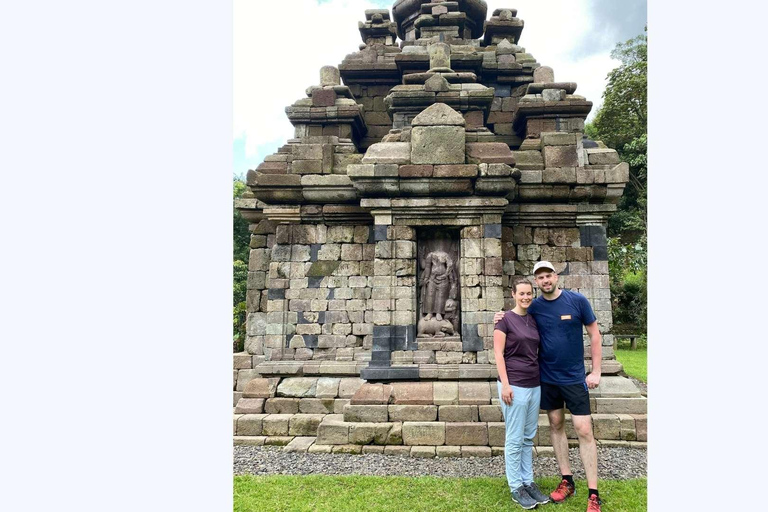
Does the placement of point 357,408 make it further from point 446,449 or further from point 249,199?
point 249,199

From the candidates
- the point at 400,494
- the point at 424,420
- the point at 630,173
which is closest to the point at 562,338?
the point at 400,494

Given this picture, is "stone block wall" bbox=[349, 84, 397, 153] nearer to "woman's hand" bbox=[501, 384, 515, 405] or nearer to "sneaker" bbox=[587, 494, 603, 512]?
"woman's hand" bbox=[501, 384, 515, 405]

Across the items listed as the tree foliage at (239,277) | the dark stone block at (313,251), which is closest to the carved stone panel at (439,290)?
the dark stone block at (313,251)

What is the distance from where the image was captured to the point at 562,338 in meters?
4.30

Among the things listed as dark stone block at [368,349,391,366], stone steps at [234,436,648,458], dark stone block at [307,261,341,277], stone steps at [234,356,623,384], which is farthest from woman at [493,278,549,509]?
dark stone block at [307,261,341,277]

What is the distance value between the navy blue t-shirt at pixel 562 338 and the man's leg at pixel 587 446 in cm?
33

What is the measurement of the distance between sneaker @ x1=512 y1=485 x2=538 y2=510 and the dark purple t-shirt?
0.94 metres

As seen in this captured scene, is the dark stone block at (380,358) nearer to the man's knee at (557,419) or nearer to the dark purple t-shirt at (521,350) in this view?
the dark purple t-shirt at (521,350)

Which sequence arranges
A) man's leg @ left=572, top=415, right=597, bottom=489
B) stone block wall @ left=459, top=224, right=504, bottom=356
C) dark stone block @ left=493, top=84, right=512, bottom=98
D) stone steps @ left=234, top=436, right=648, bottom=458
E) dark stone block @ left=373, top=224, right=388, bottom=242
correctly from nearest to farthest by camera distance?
1. man's leg @ left=572, top=415, right=597, bottom=489
2. stone steps @ left=234, top=436, right=648, bottom=458
3. stone block wall @ left=459, top=224, right=504, bottom=356
4. dark stone block @ left=373, top=224, right=388, bottom=242
5. dark stone block @ left=493, top=84, right=512, bottom=98

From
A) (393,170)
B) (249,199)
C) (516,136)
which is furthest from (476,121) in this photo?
(249,199)

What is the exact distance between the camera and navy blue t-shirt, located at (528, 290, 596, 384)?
4293 millimetres

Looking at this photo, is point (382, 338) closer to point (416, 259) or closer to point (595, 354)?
point (416, 259)

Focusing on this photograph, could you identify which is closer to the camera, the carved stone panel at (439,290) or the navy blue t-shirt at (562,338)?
the navy blue t-shirt at (562,338)

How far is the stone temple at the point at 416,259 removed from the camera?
6.36 metres
